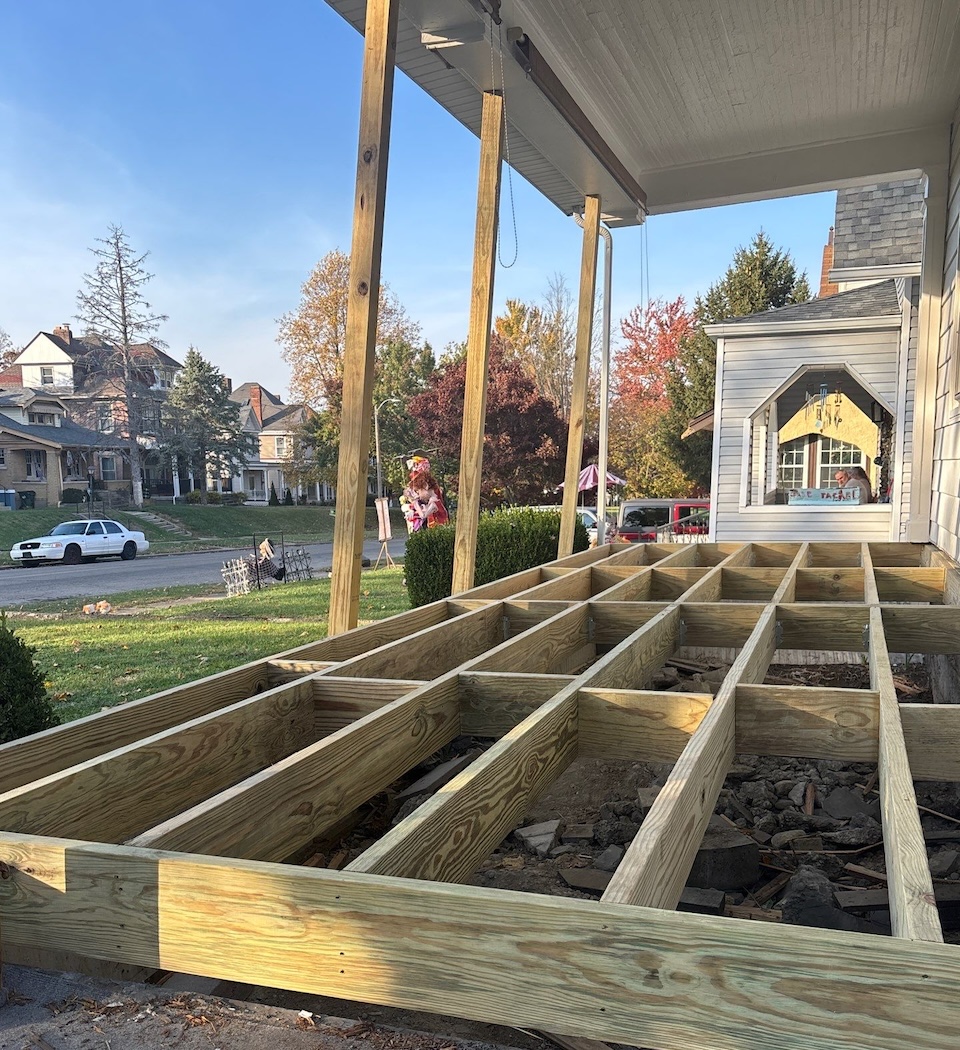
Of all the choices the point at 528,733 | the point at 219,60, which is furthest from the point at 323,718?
the point at 219,60

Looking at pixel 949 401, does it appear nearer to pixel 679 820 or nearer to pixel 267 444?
pixel 679 820

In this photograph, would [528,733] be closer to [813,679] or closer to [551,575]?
[551,575]

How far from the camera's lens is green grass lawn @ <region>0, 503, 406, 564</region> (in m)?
28.1

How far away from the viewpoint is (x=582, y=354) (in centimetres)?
730

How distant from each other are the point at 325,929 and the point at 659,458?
2974cm

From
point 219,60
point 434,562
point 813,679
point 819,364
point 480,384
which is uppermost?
point 219,60

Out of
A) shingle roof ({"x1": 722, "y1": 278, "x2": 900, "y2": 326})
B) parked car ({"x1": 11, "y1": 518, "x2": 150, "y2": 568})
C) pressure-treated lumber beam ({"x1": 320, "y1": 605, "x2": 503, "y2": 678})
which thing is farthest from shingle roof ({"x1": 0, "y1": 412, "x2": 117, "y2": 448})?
pressure-treated lumber beam ({"x1": 320, "y1": 605, "x2": 503, "y2": 678})

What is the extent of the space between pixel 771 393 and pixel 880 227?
2986 mm

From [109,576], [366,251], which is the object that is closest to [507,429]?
[109,576]

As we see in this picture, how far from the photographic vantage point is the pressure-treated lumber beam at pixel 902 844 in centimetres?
122

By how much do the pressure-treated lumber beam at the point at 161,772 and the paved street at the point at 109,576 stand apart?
42.0ft

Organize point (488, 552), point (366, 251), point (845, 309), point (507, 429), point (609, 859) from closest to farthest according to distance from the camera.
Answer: point (609, 859), point (366, 251), point (488, 552), point (845, 309), point (507, 429)

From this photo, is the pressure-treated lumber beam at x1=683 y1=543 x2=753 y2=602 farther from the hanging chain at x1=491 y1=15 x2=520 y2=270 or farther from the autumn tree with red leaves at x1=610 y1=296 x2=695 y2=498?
the autumn tree with red leaves at x1=610 y1=296 x2=695 y2=498

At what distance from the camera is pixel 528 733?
2088 millimetres
